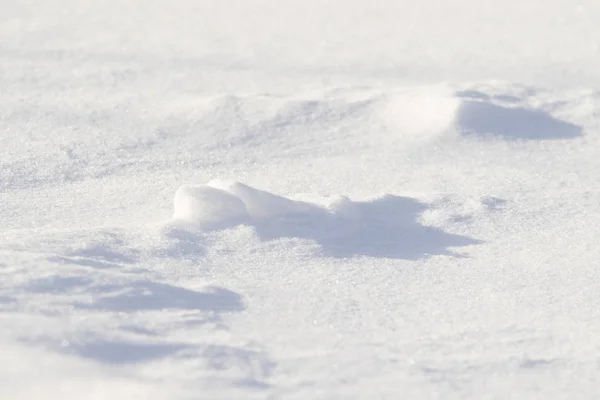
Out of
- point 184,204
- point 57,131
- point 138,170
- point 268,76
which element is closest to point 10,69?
point 57,131

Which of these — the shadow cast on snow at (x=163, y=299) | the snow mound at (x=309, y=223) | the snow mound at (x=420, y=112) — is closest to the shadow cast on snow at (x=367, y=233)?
the snow mound at (x=309, y=223)

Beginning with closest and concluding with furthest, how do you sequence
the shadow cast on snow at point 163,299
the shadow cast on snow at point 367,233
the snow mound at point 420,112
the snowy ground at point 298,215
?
the snowy ground at point 298,215, the shadow cast on snow at point 163,299, the shadow cast on snow at point 367,233, the snow mound at point 420,112

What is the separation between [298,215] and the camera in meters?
2.22

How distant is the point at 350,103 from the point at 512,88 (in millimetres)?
787

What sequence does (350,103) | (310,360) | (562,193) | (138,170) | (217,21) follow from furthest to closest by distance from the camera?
1. (217,21)
2. (350,103)
3. (138,170)
4. (562,193)
5. (310,360)

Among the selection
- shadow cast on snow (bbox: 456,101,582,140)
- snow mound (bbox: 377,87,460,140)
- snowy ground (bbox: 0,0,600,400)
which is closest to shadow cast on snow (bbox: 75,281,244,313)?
snowy ground (bbox: 0,0,600,400)

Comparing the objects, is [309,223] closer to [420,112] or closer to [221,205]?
[221,205]

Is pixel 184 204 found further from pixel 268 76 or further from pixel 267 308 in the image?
pixel 268 76

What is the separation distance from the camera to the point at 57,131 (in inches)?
125

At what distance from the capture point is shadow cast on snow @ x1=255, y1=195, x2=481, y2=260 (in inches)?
83.7

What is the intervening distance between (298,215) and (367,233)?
202 mm

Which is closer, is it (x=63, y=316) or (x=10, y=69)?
(x=63, y=316)

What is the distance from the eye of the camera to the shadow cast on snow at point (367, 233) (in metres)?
2.12

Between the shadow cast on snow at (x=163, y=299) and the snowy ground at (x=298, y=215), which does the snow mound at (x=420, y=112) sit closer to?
the snowy ground at (x=298, y=215)
